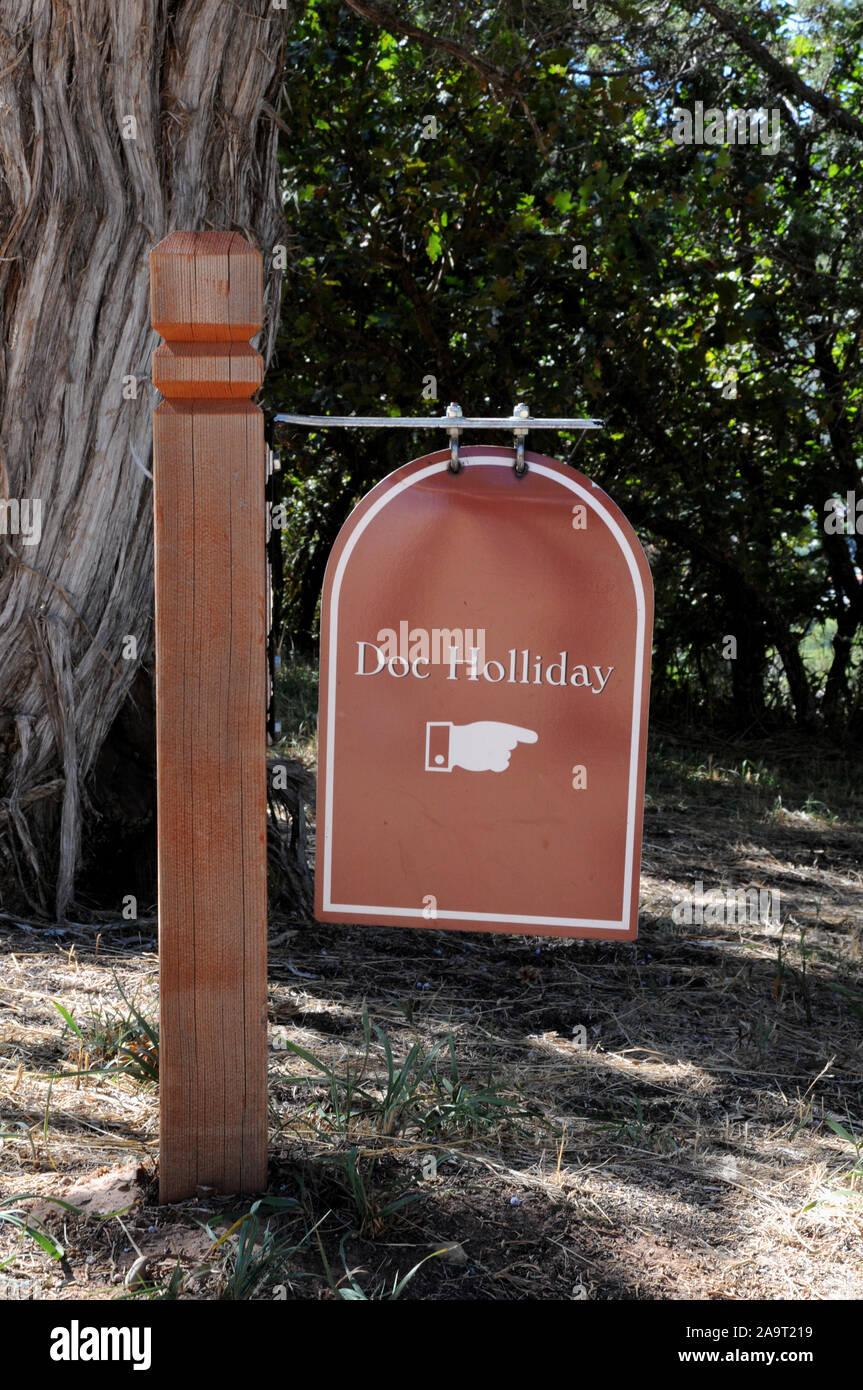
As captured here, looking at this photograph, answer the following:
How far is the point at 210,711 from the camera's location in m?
1.87

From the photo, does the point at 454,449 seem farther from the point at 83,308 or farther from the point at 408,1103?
the point at 83,308

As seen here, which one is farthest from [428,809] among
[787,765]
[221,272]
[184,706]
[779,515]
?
[779,515]

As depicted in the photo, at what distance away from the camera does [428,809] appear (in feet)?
6.46

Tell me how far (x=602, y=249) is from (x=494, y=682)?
3.91 m

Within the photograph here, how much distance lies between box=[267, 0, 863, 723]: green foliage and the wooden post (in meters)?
3.24

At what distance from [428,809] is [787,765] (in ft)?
17.4

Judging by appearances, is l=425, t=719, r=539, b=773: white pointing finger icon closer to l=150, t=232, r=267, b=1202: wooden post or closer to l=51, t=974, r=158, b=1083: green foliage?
l=150, t=232, r=267, b=1202: wooden post

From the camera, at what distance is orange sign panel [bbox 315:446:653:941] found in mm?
1925

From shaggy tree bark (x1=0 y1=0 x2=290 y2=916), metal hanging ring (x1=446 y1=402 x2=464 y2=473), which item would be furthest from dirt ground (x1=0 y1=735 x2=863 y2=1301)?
metal hanging ring (x1=446 y1=402 x2=464 y2=473)

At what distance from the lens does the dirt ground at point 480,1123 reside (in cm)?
187

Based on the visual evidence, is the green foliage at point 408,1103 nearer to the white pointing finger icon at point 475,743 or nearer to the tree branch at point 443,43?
the white pointing finger icon at point 475,743

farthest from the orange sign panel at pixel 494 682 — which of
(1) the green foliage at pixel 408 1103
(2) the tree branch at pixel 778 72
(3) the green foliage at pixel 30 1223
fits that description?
(2) the tree branch at pixel 778 72

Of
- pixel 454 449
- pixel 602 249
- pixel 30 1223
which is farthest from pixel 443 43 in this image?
pixel 30 1223

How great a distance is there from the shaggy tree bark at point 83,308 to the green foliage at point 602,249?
1.57 metres
